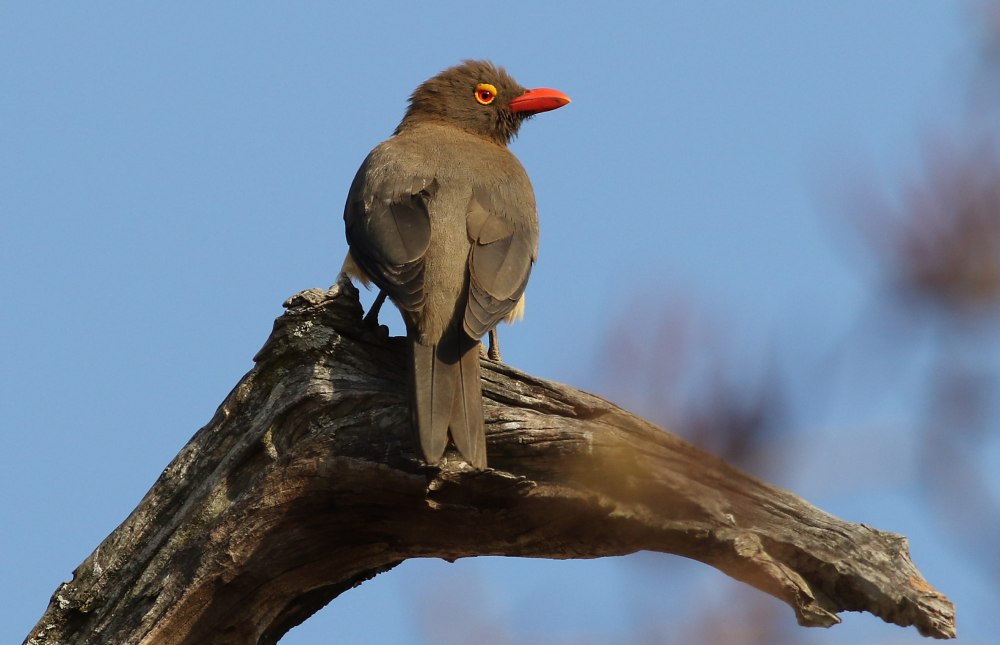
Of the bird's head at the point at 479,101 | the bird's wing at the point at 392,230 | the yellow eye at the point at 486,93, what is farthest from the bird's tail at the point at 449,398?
the yellow eye at the point at 486,93

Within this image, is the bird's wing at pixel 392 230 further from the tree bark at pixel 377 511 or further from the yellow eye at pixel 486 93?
the yellow eye at pixel 486 93

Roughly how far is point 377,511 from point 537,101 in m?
4.17

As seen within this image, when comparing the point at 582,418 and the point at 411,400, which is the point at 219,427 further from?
the point at 582,418

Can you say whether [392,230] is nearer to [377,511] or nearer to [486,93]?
[377,511]

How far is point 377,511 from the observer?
16.6 feet

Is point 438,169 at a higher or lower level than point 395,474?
higher

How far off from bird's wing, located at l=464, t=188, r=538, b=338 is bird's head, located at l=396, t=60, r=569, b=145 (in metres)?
1.63

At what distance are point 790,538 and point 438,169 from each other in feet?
9.48

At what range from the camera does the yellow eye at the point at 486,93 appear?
841cm

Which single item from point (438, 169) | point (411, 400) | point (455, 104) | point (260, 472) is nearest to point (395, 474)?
point (411, 400)

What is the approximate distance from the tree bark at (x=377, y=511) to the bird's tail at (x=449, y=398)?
9 centimetres

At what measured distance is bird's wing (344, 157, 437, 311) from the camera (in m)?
5.68

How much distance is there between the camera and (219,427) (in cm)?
535

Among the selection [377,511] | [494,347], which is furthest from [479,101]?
[377,511]
